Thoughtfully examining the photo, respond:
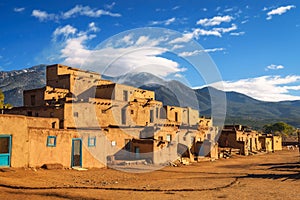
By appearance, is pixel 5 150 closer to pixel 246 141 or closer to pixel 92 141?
pixel 92 141

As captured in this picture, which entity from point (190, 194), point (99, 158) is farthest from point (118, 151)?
point (190, 194)

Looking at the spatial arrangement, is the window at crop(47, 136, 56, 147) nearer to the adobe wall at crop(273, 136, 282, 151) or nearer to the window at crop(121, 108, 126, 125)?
the window at crop(121, 108, 126, 125)

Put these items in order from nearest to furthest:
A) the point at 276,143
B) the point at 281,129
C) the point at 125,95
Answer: the point at 125,95, the point at 276,143, the point at 281,129

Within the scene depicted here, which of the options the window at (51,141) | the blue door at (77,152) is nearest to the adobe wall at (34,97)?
the blue door at (77,152)

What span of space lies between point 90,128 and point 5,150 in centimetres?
848

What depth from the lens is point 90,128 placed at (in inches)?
1055

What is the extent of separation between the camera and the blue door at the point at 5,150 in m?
18.1

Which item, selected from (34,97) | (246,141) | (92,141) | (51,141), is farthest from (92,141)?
(246,141)

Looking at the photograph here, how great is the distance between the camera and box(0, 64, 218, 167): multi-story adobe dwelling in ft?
64.8

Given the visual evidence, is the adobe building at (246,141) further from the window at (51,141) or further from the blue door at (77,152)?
the window at (51,141)

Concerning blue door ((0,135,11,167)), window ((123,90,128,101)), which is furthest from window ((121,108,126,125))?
blue door ((0,135,11,167))

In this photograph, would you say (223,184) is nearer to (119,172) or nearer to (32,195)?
(119,172)

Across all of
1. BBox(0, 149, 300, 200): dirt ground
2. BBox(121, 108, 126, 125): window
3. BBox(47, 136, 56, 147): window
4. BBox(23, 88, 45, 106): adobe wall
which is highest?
BBox(23, 88, 45, 106): adobe wall

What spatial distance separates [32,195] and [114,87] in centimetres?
2801
